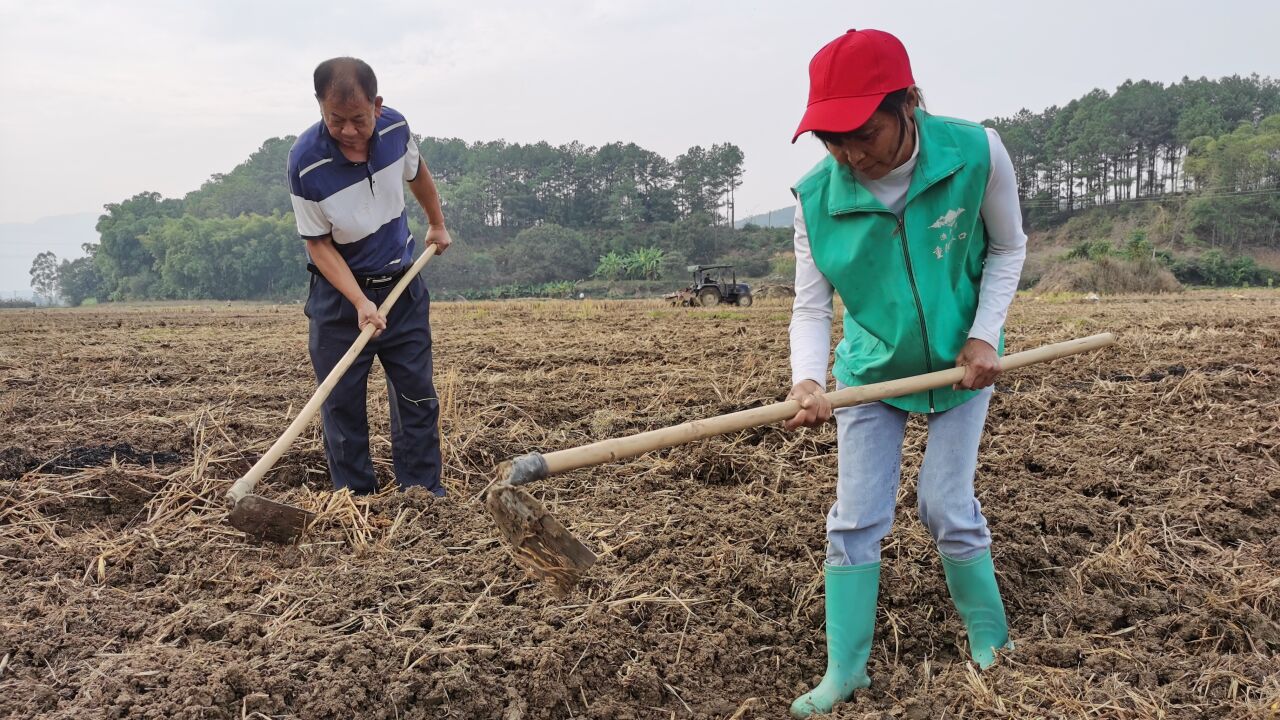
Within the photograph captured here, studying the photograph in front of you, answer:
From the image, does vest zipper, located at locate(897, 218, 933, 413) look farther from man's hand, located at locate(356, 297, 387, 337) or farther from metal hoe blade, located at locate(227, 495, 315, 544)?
metal hoe blade, located at locate(227, 495, 315, 544)

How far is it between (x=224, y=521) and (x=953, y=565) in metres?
2.80

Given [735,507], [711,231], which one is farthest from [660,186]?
[735,507]

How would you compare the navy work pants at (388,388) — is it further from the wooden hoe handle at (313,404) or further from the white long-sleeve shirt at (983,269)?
the white long-sleeve shirt at (983,269)

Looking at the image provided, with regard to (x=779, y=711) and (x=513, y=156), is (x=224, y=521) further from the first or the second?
(x=513, y=156)

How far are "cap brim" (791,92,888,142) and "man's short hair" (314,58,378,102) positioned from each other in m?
1.87

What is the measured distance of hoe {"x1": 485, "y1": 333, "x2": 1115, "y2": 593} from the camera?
1.93 meters

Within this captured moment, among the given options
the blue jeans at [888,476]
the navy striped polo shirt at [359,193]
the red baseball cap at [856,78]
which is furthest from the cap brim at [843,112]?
the navy striped polo shirt at [359,193]

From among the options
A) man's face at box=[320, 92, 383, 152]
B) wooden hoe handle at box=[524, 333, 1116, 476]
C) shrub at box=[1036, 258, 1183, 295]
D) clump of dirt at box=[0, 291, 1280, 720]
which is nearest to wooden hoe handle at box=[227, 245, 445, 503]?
clump of dirt at box=[0, 291, 1280, 720]

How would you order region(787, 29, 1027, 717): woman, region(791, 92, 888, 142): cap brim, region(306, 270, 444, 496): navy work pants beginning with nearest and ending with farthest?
region(791, 92, 888, 142): cap brim, region(787, 29, 1027, 717): woman, region(306, 270, 444, 496): navy work pants

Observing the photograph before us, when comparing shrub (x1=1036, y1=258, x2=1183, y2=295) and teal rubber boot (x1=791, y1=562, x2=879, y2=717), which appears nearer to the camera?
teal rubber boot (x1=791, y1=562, x2=879, y2=717)

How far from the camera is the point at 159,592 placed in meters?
2.79

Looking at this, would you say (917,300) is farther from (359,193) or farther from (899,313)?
(359,193)

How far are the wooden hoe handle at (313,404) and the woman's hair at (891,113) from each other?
2147 millimetres

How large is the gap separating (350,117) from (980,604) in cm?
270
